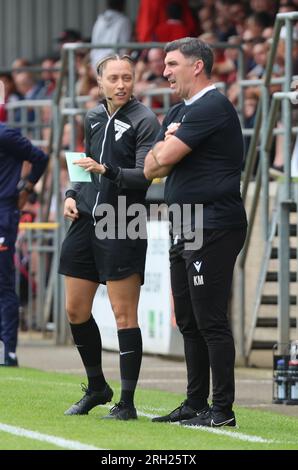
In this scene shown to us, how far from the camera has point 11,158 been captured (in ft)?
42.9

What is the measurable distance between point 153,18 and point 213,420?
499 inches

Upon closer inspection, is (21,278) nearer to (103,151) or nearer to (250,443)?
(103,151)

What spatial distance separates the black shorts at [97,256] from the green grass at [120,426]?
33.7 inches

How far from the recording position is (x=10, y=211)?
13.0 m

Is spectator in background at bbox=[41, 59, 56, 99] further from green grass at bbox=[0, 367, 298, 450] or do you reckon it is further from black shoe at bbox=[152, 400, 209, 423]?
black shoe at bbox=[152, 400, 209, 423]

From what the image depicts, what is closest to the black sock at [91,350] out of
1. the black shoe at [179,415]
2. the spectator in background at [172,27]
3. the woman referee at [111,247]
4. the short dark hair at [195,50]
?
the woman referee at [111,247]

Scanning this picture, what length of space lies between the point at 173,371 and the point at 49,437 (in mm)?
5761

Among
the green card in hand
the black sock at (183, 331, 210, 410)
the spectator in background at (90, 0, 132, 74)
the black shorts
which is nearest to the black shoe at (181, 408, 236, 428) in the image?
the black sock at (183, 331, 210, 410)

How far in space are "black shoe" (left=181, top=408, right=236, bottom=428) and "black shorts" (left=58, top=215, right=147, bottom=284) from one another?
894 millimetres

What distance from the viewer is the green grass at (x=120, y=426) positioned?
7711 mm

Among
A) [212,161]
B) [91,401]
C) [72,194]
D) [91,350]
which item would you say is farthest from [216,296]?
[72,194]

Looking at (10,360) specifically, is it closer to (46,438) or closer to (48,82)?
(46,438)

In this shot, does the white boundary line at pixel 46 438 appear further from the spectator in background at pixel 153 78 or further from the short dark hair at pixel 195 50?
the spectator in background at pixel 153 78

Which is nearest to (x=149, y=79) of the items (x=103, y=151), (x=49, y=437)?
(x=103, y=151)
